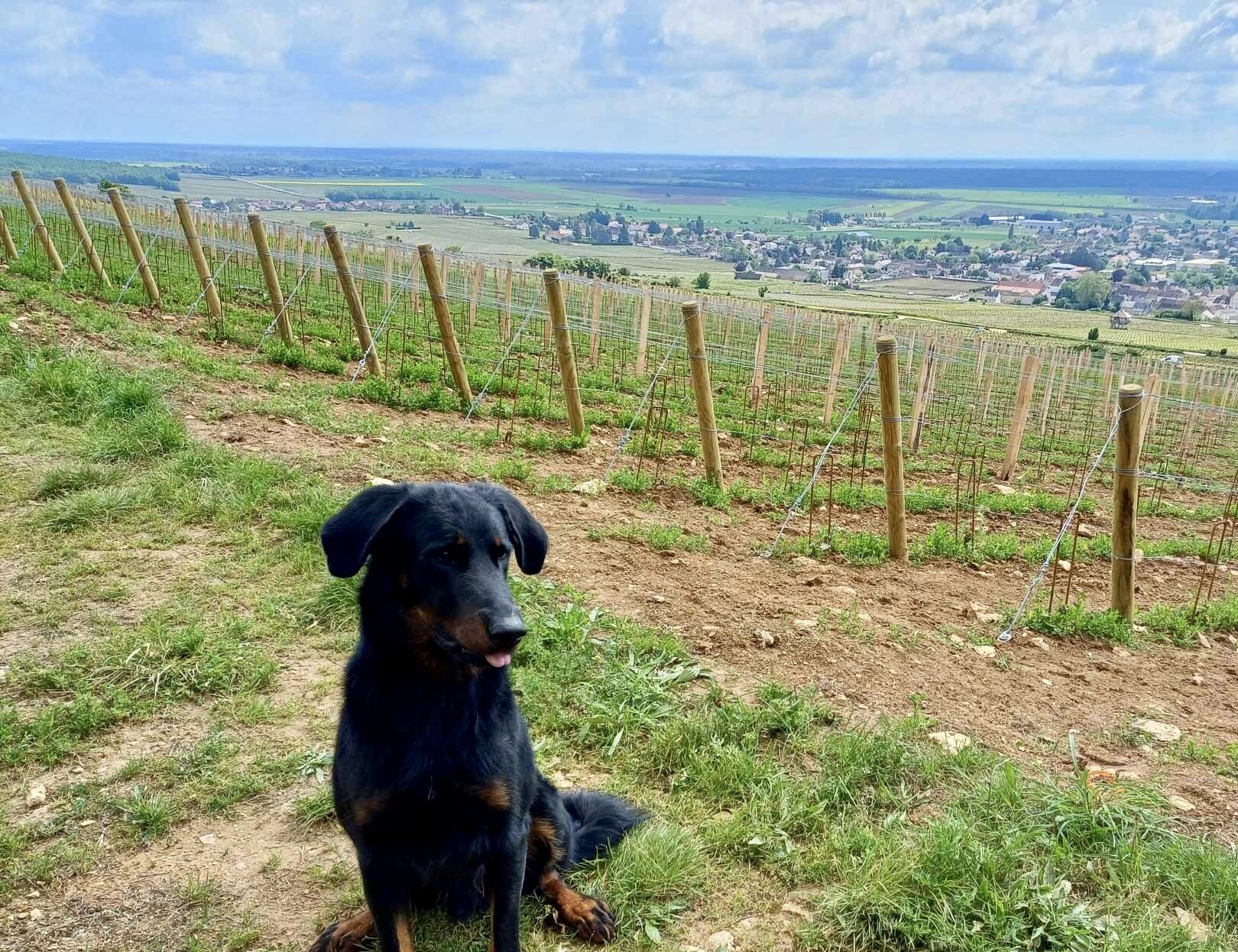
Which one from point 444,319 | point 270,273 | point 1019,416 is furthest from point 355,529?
point 1019,416

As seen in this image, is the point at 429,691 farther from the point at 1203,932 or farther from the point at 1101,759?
the point at 1101,759

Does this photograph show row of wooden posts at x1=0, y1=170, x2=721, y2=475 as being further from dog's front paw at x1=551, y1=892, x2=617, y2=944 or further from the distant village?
the distant village

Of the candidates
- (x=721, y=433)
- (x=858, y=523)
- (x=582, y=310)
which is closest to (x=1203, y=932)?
(x=858, y=523)

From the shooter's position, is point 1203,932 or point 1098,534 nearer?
point 1203,932

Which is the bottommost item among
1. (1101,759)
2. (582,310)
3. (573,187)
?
(573,187)

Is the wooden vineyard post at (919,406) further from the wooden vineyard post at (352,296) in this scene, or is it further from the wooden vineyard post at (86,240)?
the wooden vineyard post at (86,240)

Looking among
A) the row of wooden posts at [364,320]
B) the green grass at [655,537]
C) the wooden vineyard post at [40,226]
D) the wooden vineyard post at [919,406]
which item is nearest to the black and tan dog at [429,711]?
the green grass at [655,537]

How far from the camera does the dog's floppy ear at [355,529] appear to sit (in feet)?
8.13

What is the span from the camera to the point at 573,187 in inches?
7028

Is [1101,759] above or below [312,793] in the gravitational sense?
below

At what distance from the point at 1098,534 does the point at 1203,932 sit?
7.25 meters

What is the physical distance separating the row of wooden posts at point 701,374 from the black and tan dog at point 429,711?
4413 millimetres

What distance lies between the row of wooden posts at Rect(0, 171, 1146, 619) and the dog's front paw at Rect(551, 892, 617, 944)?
172 inches

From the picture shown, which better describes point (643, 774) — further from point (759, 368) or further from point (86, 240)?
point (86, 240)
